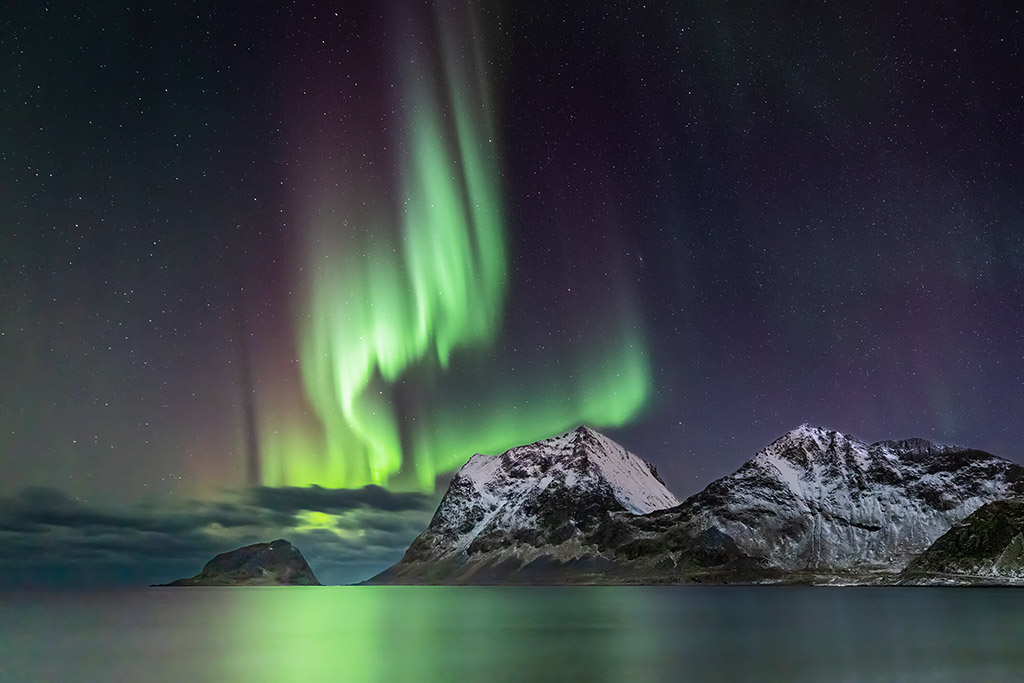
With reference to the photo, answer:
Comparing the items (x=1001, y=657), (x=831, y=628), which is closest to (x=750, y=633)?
(x=831, y=628)

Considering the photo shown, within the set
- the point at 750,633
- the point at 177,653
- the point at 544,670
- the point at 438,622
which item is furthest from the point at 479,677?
the point at 438,622

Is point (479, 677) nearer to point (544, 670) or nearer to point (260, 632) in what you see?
point (544, 670)

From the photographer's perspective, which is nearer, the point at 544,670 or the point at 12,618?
the point at 544,670

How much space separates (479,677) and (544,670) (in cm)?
552

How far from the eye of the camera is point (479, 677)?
59.7 m

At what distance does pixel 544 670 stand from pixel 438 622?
85508 millimetres

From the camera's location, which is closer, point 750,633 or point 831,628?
point 750,633

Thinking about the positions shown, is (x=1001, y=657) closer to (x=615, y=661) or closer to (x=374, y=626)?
(x=615, y=661)

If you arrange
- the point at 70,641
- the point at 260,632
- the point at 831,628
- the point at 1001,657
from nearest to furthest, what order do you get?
the point at 1001,657 < the point at 70,641 < the point at 831,628 < the point at 260,632

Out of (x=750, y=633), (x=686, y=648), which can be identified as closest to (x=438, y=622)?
(x=750, y=633)

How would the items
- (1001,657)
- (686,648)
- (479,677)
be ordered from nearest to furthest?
(479,677) → (1001,657) → (686,648)

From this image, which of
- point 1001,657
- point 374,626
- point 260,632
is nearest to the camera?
point 1001,657

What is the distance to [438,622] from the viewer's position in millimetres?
142750

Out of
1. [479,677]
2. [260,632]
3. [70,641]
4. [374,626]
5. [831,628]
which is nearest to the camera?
[479,677]
